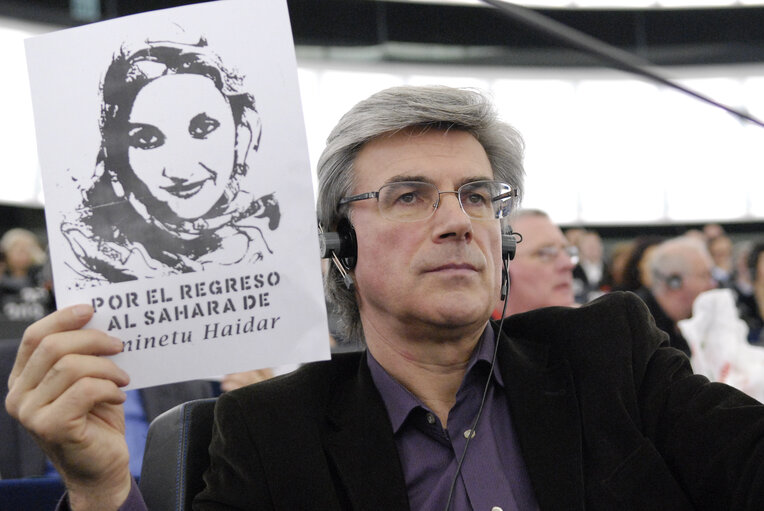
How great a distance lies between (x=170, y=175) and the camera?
113 cm

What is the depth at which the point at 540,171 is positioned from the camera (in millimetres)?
12562

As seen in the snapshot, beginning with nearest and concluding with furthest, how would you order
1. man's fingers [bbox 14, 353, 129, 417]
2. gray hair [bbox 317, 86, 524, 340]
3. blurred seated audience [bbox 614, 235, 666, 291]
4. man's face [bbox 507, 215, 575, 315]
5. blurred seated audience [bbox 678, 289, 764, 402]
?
man's fingers [bbox 14, 353, 129, 417], gray hair [bbox 317, 86, 524, 340], man's face [bbox 507, 215, 575, 315], blurred seated audience [bbox 678, 289, 764, 402], blurred seated audience [bbox 614, 235, 666, 291]

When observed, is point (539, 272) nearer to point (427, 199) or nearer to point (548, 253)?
point (548, 253)

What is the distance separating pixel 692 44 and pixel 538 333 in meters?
12.5

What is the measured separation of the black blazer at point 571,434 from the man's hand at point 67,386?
31cm

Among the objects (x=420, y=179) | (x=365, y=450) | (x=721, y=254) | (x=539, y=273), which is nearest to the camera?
(x=365, y=450)

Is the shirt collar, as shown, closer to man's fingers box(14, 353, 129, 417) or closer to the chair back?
the chair back

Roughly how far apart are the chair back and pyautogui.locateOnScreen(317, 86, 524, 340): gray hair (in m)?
0.49

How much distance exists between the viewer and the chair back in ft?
4.77

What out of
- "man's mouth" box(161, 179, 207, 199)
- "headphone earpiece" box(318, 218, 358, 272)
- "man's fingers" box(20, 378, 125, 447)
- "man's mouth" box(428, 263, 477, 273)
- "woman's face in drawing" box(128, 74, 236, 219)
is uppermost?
"woman's face in drawing" box(128, 74, 236, 219)

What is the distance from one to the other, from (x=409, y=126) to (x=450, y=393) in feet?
1.72

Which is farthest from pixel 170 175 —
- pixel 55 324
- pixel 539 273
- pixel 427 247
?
pixel 539 273

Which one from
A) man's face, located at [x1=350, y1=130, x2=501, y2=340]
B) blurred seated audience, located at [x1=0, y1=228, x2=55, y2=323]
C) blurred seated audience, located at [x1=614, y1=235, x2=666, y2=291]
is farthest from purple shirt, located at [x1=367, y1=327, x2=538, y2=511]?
blurred seated audience, located at [x1=0, y1=228, x2=55, y2=323]

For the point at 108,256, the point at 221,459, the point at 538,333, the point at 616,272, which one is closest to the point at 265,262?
the point at 108,256
